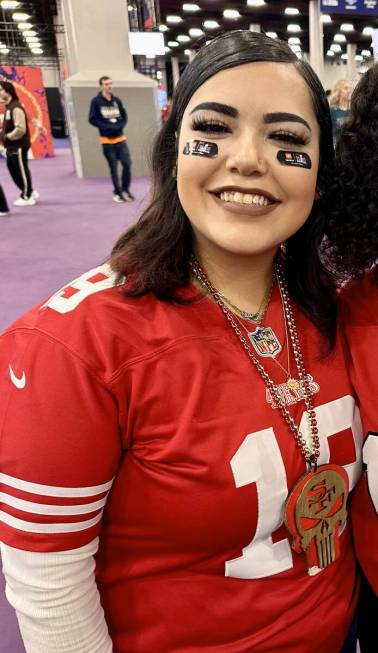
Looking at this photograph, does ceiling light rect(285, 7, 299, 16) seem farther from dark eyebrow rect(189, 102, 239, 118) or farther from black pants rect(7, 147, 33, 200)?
dark eyebrow rect(189, 102, 239, 118)

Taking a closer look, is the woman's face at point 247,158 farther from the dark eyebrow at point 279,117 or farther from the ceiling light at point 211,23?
the ceiling light at point 211,23

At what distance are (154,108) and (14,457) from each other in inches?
326

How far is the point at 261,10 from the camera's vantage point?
51.9 feet

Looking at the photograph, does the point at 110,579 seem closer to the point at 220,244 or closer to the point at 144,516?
the point at 144,516

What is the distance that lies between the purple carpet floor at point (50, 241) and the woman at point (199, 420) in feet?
1.91

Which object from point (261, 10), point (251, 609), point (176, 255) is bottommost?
point (251, 609)

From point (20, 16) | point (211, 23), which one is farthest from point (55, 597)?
point (20, 16)

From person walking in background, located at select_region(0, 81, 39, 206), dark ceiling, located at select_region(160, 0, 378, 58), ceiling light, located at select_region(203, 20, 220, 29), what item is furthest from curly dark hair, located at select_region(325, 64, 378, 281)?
ceiling light, located at select_region(203, 20, 220, 29)

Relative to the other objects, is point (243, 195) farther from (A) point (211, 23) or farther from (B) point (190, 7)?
(A) point (211, 23)

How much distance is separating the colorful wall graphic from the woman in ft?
43.6

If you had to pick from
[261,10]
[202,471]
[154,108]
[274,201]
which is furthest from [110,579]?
[261,10]

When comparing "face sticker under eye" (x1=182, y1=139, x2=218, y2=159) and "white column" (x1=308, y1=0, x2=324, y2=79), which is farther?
"white column" (x1=308, y1=0, x2=324, y2=79)

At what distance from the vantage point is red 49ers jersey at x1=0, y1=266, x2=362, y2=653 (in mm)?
632

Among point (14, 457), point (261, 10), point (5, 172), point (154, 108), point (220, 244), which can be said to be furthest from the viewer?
point (261, 10)
